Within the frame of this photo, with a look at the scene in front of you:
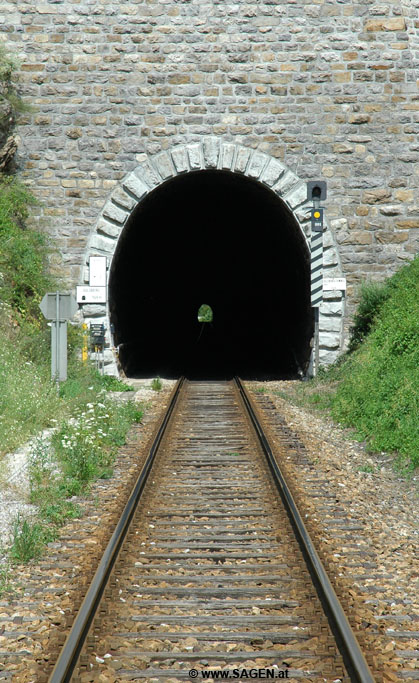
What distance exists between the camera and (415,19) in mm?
14219

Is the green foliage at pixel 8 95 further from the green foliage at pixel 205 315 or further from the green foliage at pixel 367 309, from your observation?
the green foliage at pixel 205 315

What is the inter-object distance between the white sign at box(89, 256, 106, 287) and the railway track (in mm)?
7096

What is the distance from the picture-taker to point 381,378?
35.7ft

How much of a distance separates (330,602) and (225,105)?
38.5 feet

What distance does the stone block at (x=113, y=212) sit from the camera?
14289 mm

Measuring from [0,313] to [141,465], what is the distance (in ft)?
17.4

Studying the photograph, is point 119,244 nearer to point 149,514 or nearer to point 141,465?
point 141,465

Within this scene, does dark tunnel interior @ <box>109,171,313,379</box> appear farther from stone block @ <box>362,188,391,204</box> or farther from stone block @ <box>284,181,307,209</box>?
stone block @ <box>362,188,391,204</box>

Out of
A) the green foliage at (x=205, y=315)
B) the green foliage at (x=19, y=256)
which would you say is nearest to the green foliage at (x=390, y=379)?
the green foliage at (x=19, y=256)

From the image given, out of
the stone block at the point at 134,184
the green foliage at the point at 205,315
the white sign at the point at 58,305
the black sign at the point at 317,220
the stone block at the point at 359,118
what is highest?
the stone block at the point at 359,118

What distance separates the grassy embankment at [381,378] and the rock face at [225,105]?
1.13 metres

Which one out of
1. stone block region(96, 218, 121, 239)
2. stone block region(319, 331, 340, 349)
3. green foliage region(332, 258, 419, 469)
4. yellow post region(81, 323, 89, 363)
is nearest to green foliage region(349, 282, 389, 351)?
green foliage region(332, 258, 419, 469)

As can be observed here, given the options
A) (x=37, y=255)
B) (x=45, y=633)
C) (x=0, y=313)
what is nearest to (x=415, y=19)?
(x=37, y=255)

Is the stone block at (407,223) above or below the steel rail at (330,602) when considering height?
above
